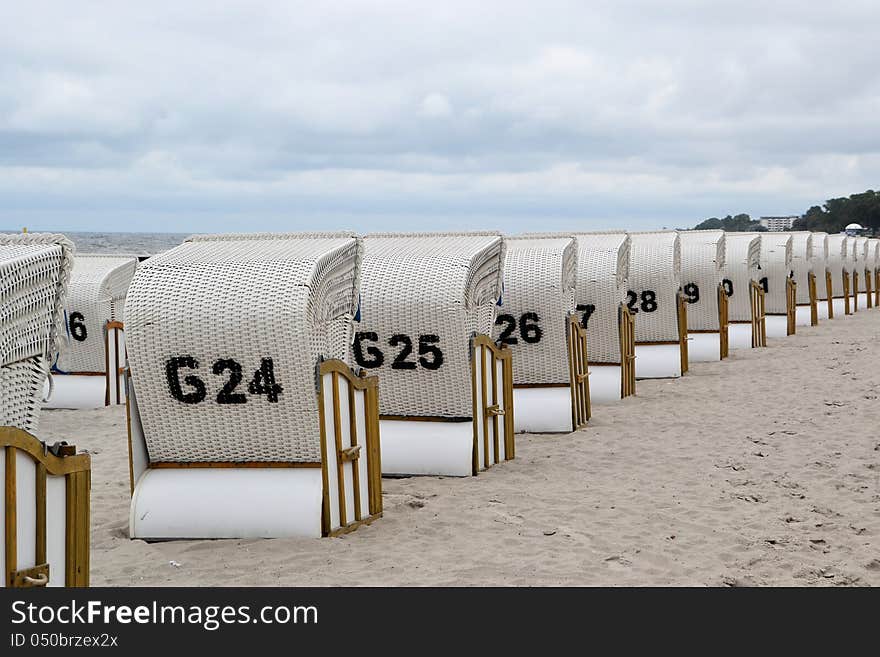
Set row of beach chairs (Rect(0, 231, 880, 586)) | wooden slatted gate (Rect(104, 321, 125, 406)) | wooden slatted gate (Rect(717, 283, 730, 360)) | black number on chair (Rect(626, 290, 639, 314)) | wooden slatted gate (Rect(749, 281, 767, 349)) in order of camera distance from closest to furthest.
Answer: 1. row of beach chairs (Rect(0, 231, 880, 586))
2. wooden slatted gate (Rect(104, 321, 125, 406))
3. black number on chair (Rect(626, 290, 639, 314))
4. wooden slatted gate (Rect(717, 283, 730, 360))
5. wooden slatted gate (Rect(749, 281, 767, 349))

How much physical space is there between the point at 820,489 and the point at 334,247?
3.75 meters

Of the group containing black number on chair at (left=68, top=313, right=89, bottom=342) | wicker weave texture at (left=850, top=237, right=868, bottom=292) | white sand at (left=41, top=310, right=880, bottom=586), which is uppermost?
wicker weave texture at (left=850, top=237, right=868, bottom=292)

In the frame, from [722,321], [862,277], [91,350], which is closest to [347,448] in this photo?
[91,350]

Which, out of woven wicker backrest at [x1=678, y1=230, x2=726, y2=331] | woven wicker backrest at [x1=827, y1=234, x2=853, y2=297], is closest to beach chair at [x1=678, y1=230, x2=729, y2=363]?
woven wicker backrest at [x1=678, y1=230, x2=726, y2=331]

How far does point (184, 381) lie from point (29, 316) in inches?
73.4

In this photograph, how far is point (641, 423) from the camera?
414 inches

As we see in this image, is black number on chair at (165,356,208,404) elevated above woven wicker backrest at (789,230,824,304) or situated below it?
below

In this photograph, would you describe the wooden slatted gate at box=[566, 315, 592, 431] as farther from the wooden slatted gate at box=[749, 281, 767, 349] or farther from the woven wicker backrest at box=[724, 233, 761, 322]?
the wooden slatted gate at box=[749, 281, 767, 349]

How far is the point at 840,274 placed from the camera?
29188 millimetres

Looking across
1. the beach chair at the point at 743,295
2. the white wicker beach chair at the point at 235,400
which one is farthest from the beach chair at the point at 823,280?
the white wicker beach chair at the point at 235,400

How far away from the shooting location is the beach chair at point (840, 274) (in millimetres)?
28672

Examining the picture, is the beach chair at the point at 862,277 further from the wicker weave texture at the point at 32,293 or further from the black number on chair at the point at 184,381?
the wicker weave texture at the point at 32,293

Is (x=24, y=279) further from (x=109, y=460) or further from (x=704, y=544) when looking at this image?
(x=109, y=460)

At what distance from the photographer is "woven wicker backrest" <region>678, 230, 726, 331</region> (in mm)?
15828
